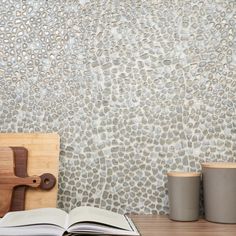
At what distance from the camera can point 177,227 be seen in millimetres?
1107

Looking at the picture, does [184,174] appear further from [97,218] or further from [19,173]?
[19,173]

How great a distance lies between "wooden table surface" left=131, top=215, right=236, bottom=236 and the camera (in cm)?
103

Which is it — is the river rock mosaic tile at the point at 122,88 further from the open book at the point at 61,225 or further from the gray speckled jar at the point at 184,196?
the open book at the point at 61,225

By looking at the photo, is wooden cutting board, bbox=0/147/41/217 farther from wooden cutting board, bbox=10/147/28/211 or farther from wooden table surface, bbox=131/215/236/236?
wooden table surface, bbox=131/215/236/236

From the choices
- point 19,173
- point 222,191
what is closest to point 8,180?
point 19,173

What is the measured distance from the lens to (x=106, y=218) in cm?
105

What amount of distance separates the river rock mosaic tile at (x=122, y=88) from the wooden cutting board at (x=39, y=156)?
4 cm

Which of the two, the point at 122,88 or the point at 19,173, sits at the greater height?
the point at 122,88

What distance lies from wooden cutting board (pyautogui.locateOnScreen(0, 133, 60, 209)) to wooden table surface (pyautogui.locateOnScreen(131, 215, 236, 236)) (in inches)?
12.4

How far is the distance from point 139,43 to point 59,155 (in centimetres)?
51

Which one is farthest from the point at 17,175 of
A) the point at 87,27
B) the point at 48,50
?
the point at 87,27

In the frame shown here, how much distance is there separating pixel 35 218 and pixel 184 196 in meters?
0.48

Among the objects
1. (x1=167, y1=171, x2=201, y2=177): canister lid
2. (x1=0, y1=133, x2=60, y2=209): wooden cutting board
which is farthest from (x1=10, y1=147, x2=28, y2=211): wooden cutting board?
(x1=167, y1=171, x2=201, y2=177): canister lid

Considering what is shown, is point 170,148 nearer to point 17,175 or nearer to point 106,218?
point 106,218
